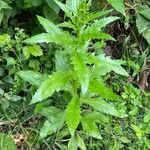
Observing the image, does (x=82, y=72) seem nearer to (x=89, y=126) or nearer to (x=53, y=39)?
(x=53, y=39)

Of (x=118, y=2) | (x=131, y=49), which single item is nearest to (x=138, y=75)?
(x=131, y=49)

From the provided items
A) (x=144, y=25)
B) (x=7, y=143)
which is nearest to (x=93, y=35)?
(x=7, y=143)

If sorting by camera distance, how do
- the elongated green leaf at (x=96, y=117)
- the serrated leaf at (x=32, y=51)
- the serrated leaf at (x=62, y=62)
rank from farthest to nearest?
1. the serrated leaf at (x=32, y=51)
2. the elongated green leaf at (x=96, y=117)
3. the serrated leaf at (x=62, y=62)

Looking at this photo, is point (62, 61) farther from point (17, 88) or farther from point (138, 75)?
point (138, 75)

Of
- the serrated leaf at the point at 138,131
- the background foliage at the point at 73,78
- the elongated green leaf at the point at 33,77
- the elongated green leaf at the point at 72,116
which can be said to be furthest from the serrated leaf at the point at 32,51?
the serrated leaf at the point at 138,131

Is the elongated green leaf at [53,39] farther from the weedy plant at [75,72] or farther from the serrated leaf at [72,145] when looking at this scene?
the serrated leaf at [72,145]

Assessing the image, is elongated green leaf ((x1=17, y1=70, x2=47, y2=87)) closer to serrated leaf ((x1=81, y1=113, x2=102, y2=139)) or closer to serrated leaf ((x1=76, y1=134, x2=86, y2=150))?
serrated leaf ((x1=81, y1=113, x2=102, y2=139))

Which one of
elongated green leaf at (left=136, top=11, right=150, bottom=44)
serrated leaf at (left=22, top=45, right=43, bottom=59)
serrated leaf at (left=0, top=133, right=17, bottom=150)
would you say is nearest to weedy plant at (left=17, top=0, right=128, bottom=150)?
serrated leaf at (left=0, top=133, right=17, bottom=150)
